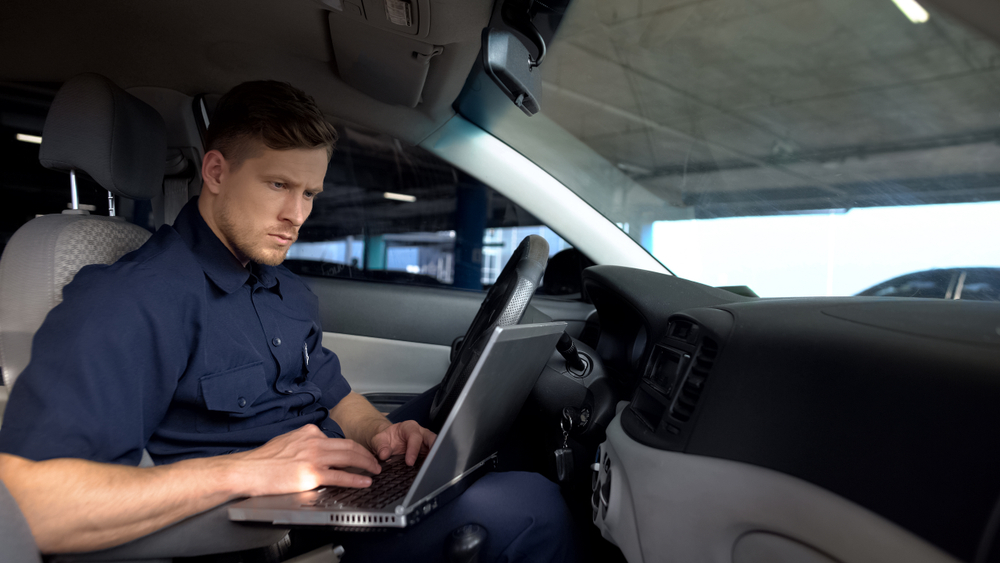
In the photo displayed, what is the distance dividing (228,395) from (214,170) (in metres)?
0.51

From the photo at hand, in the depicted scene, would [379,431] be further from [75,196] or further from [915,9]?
[915,9]

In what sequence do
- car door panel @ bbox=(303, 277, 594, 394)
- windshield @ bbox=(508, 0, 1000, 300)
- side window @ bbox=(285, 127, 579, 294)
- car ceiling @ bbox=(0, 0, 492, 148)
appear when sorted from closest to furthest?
windshield @ bbox=(508, 0, 1000, 300), car ceiling @ bbox=(0, 0, 492, 148), car door panel @ bbox=(303, 277, 594, 394), side window @ bbox=(285, 127, 579, 294)

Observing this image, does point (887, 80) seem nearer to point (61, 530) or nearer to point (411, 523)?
point (411, 523)

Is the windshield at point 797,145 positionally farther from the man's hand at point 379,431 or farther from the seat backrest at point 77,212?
the seat backrest at point 77,212

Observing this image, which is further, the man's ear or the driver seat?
the man's ear

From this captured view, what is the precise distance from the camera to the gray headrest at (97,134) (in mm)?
1180

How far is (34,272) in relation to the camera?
3.44ft

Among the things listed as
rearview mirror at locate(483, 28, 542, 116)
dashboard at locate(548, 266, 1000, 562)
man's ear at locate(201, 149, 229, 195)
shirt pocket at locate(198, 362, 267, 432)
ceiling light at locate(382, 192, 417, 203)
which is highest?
rearview mirror at locate(483, 28, 542, 116)

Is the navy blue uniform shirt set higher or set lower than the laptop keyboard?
higher

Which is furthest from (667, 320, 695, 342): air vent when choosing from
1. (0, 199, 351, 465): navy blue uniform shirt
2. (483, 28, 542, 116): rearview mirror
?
(0, 199, 351, 465): navy blue uniform shirt

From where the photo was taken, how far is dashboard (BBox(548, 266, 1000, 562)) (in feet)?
1.80

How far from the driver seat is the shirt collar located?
15cm

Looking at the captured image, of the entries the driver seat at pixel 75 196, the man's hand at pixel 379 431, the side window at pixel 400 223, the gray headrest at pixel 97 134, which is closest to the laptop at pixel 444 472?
the man's hand at pixel 379 431

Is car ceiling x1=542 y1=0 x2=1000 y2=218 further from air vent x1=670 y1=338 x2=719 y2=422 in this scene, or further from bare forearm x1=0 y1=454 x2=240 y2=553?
bare forearm x1=0 y1=454 x2=240 y2=553
